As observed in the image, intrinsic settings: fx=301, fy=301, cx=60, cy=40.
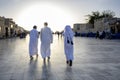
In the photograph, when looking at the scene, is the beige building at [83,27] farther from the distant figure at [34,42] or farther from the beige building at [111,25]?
the distant figure at [34,42]

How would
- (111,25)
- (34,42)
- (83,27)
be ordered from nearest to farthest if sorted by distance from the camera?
(34,42) < (111,25) < (83,27)

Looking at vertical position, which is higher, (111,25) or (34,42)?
(111,25)

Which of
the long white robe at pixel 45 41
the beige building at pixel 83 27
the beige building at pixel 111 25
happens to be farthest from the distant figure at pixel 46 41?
the beige building at pixel 83 27

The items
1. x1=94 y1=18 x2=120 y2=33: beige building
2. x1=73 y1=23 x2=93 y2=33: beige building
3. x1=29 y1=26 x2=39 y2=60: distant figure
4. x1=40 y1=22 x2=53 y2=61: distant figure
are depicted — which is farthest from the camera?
x1=73 y1=23 x2=93 y2=33: beige building

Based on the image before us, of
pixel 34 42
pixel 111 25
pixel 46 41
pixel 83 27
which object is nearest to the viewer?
pixel 46 41

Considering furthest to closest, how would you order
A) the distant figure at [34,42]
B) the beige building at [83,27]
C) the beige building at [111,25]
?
the beige building at [83,27] → the beige building at [111,25] → the distant figure at [34,42]

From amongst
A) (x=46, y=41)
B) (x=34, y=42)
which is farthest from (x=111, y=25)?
(x=46, y=41)

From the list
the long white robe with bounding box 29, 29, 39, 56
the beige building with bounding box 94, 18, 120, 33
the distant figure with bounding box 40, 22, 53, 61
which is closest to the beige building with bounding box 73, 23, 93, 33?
the beige building with bounding box 94, 18, 120, 33

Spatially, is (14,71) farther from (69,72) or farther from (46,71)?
(69,72)

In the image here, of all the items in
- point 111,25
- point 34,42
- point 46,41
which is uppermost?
point 111,25

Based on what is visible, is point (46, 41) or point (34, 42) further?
point (34, 42)

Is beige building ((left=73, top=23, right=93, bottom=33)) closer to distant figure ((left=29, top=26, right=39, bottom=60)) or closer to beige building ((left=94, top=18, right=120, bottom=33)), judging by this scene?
beige building ((left=94, top=18, right=120, bottom=33))

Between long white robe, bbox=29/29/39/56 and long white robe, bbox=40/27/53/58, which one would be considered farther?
long white robe, bbox=29/29/39/56

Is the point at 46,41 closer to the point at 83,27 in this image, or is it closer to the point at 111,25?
the point at 111,25
